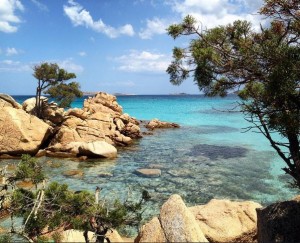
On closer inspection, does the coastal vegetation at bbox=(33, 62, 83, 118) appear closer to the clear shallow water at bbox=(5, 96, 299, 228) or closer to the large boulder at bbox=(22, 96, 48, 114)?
the large boulder at bbox=(22, 96, 48, 114)

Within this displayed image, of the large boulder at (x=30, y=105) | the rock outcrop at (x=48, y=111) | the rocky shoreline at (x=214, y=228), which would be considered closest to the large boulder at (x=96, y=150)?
the rock outcrop at (x=48, y=111)

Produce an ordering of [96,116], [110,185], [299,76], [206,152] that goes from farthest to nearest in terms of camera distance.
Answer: [96,116]
[206,152]
[110,185]
[299,76]

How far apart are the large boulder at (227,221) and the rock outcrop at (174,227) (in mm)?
3278

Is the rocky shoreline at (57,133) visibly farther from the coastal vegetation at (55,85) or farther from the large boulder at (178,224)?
the large boulder at (178,224)

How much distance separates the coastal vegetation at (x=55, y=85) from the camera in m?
37.7

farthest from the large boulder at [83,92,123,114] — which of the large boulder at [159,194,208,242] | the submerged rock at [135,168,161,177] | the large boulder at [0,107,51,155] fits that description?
the large boulder at [159,194,208,242]

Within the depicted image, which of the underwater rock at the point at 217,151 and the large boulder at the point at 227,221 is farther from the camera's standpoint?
the underwater rock at the point at 217,151

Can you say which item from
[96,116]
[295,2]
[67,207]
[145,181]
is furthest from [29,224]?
[96,116]

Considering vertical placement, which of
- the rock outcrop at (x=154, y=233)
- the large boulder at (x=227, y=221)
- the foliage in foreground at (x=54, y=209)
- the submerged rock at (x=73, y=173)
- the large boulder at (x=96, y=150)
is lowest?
the submerged rock at (x=73, y=173)

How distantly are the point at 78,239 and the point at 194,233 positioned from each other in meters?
3.29

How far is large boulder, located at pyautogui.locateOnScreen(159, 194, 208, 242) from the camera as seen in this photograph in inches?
269

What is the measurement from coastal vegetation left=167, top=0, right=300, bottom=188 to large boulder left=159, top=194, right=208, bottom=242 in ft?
8.78

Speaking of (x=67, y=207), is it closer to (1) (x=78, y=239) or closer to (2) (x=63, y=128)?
(1) (x=78, y=239)

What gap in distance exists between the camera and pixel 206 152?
101 feet
